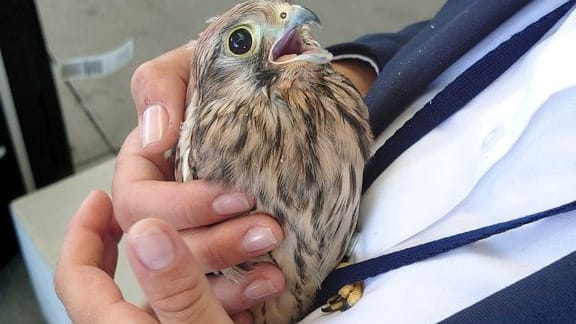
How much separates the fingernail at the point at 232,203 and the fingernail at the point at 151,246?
155mm

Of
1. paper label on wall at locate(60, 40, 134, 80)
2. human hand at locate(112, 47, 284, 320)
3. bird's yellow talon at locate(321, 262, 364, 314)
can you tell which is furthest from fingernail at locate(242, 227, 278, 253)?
paper label on wall at locate(60, 40, 134, 80)

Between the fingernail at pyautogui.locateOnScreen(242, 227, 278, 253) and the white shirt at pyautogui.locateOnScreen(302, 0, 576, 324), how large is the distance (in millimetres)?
105

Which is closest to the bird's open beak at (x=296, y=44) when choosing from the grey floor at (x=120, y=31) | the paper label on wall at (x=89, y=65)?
the paper label on wall at (x=89, y=65)

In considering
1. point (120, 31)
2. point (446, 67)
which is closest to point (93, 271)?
point (446, 67)

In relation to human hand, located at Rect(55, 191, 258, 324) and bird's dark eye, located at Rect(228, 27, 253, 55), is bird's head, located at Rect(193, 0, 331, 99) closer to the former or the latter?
bird's dark eye, located at Rect(228, 27, 253, 55)

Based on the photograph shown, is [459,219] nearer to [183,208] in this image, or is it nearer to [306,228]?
[306,228]

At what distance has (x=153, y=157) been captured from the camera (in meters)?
0.85

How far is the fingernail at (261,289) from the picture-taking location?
69cm

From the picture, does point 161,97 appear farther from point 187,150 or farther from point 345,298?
point 345,298

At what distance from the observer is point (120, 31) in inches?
89.3

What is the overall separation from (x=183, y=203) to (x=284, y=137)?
129 millimetres

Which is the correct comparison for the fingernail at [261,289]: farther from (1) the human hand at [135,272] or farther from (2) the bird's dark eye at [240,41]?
(2) the bird's dark eye at [240,41]

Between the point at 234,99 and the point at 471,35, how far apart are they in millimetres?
277

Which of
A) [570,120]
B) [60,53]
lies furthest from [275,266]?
[60,53]
